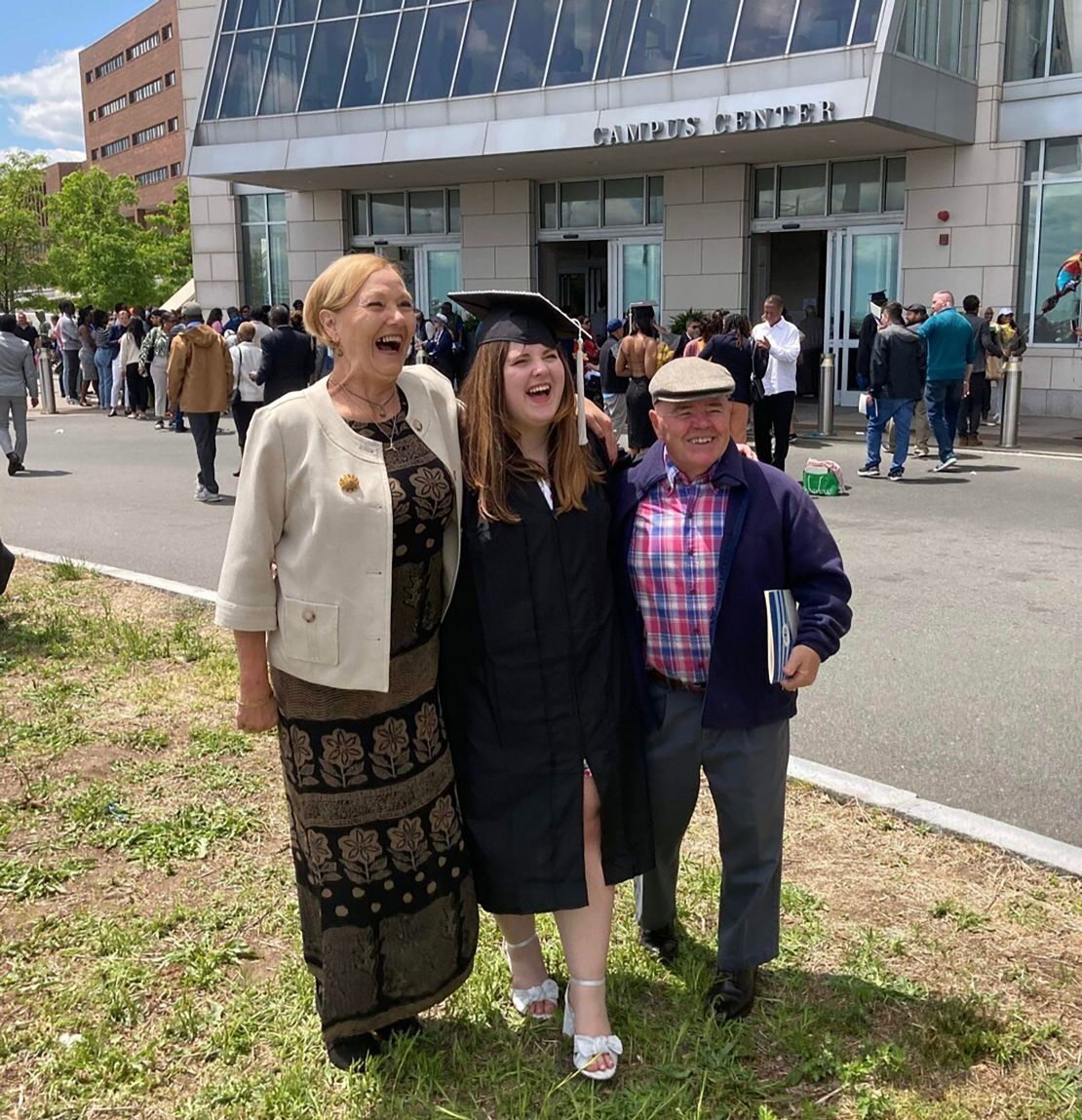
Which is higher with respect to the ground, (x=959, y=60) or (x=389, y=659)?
(x=959, y=60)

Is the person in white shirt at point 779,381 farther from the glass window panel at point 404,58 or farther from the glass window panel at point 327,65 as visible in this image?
the glass window panel at point 327,65

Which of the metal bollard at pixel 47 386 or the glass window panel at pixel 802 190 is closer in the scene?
the glass window panel at pixel 802 190

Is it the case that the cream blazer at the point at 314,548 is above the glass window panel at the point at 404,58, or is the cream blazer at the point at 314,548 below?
below

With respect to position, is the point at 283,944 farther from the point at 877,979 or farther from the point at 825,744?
the point at 825,744

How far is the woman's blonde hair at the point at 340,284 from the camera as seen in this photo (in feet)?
9.01

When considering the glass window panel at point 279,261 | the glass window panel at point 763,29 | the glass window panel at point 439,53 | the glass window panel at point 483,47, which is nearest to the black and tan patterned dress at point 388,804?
the glass window panel at point 763,29

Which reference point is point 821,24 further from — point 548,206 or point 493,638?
point 493,638

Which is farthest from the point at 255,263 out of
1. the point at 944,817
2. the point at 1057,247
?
the point at 944,817

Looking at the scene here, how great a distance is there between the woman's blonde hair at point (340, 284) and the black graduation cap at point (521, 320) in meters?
0.24

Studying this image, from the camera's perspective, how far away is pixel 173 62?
8362 cm

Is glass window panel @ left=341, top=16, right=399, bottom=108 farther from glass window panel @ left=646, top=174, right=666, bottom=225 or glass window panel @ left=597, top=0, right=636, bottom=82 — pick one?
glass window panel @ left=646, top=174, right=666, bottom=225

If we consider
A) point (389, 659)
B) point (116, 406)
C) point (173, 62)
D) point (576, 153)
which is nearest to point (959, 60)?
point (576, 153)

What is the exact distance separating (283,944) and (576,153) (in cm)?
1853

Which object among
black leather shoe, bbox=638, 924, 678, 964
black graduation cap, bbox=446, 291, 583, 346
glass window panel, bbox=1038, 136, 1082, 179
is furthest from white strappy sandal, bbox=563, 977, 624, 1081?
glass window panel, bbox=1038, 136, 1082, 179
